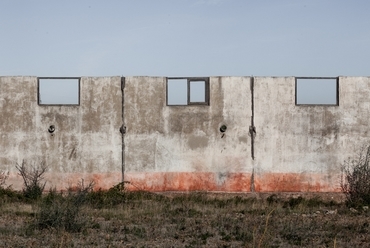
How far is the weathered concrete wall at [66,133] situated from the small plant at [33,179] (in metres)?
0.20

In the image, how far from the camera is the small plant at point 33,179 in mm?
23031

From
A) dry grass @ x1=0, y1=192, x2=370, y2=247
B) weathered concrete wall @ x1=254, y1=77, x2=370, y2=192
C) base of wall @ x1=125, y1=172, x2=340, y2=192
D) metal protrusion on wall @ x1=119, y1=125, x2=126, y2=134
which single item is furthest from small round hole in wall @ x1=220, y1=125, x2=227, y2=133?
metal protrusion on wall @ x1=119, y1=125, x2=126, y2=134

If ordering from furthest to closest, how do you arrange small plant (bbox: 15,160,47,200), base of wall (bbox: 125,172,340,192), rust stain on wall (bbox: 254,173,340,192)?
1. rust stain on wall (bbox: 254,173,340,192)
2. base of wall (bbox: 125,172,340,192)
3. small plant (bbox: 15,160,47,200)

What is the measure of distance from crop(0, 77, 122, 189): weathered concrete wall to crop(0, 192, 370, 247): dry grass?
2.64m

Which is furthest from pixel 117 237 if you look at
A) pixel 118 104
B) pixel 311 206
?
pixel 118 104

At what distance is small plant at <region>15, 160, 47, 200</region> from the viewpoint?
23031mm

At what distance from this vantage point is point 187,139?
24812mm

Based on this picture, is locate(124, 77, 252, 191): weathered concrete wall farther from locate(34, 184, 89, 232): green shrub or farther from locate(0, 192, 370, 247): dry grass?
locate(34, 184, 89, 232): green shrub

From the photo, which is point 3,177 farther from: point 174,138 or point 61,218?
point 61,218

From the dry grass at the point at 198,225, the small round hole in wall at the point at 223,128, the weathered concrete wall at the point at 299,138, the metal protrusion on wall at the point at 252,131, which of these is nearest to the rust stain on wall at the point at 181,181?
the weathered concrete wall at the point at 299,138

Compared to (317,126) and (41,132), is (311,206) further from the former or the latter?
(41,132)

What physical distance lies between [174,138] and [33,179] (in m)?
4.71

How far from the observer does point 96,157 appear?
24719mm

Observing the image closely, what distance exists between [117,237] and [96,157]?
31.8 ft
